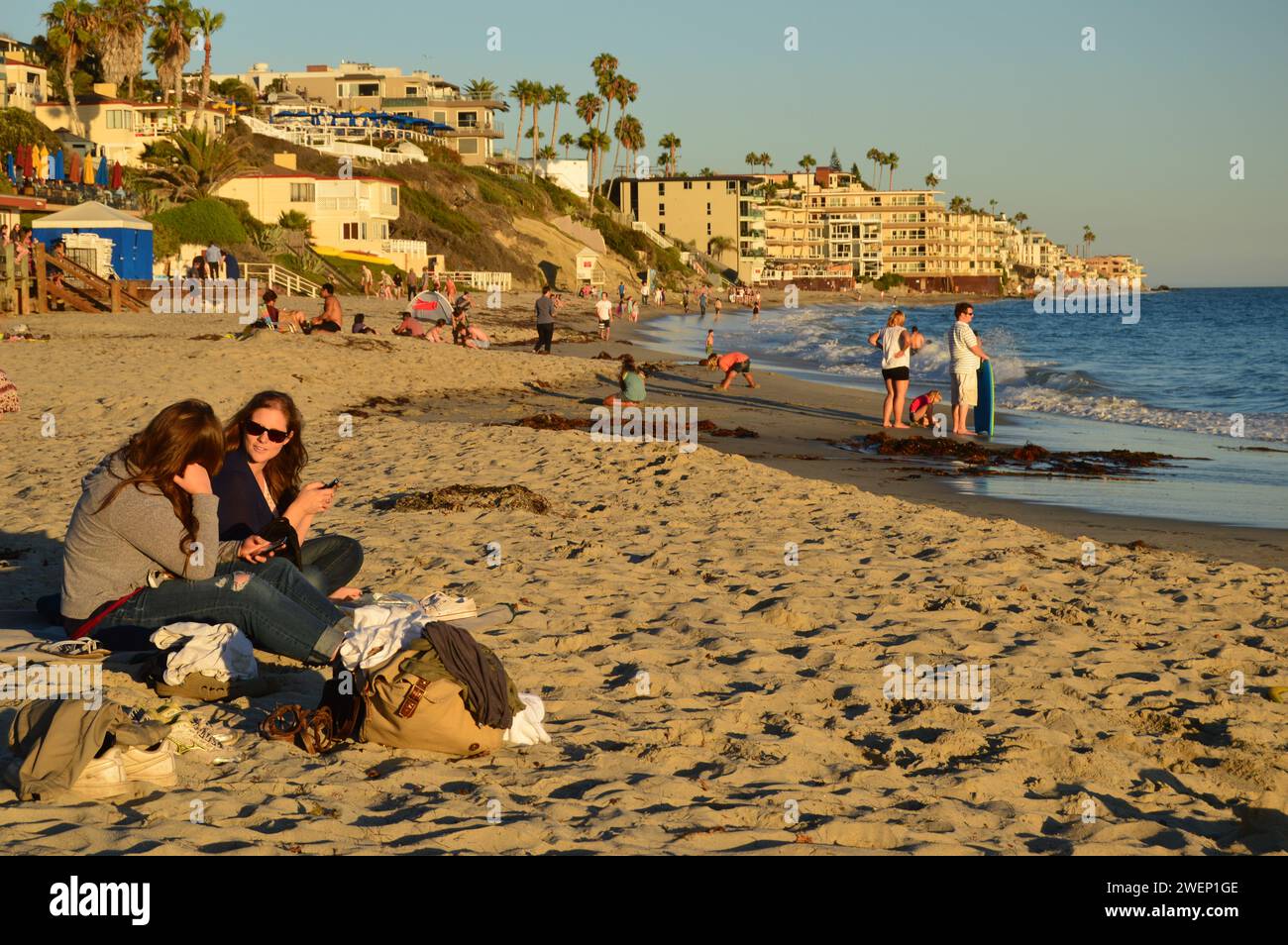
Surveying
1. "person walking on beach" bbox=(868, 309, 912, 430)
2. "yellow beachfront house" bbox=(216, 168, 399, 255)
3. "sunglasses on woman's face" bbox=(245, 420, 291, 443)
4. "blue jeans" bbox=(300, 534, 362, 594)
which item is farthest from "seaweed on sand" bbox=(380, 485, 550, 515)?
"yellow beachfront house" bbox=(216, 168, 399, 255)

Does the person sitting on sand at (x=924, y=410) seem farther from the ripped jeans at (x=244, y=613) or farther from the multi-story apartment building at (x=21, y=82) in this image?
the multi-story apartment building at (x=21, y=82)

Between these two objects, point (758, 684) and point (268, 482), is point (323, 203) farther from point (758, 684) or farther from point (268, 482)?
point (758, 684)

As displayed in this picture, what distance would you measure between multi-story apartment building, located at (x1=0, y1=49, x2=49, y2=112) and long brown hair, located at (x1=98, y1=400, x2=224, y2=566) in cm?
6820

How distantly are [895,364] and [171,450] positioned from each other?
1303cm

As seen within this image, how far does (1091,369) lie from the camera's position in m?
37.7

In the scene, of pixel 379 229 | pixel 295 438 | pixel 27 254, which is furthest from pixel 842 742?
pixel 379 229

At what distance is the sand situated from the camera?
431cm

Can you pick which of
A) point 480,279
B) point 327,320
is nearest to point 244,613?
point 327,320

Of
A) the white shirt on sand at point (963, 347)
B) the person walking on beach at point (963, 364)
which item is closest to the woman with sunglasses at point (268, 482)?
the person walking on beach at point (963, 364)

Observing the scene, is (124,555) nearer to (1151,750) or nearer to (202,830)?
(202,830)

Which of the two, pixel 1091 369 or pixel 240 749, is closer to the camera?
pixel 240 749

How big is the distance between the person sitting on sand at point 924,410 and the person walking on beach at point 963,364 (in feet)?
2.28

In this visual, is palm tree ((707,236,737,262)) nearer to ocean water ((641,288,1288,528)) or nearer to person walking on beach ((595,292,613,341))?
ocean water ((641,288,1288,528))
